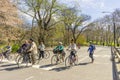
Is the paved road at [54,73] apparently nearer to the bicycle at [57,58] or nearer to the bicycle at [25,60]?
the bicycle at [25,60]

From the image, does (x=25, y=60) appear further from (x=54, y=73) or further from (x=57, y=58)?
(x=54, y=73)

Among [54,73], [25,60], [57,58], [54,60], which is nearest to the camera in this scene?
[54,73]

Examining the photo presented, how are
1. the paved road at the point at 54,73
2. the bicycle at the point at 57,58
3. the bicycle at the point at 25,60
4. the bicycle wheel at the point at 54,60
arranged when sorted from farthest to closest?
1. the bicycle wheel at the point at 54,60
2. the bicycle at the point at 57,58
3. the bicycle at the point at 25,60
4. the paved road at the point at 54,73

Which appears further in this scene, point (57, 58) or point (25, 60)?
point (57, 58)

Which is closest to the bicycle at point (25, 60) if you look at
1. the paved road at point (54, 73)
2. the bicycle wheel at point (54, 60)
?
the paved road at point (54, 73)

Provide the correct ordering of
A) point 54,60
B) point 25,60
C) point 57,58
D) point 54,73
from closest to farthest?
point 54,73
point 25,60
point 57,58
point 54,60

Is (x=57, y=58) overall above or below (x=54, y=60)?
above

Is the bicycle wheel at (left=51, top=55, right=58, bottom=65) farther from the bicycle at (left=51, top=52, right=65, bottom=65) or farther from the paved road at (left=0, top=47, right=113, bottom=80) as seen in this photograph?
the paved road at (left=0, top=47, right=113, bottom=80)

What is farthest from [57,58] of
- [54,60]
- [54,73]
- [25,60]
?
[54,73]

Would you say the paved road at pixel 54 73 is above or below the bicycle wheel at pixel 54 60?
below

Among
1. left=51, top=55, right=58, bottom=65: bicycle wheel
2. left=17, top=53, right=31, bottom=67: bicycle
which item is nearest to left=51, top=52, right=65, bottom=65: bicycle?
left=51, top=55, right=58, bottom=65: bicycle wheel

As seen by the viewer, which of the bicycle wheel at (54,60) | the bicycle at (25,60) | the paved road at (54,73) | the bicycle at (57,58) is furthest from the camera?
the bicycle wheel at (54,60)

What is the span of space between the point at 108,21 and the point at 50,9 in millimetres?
46369

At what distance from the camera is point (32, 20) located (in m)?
52.2
